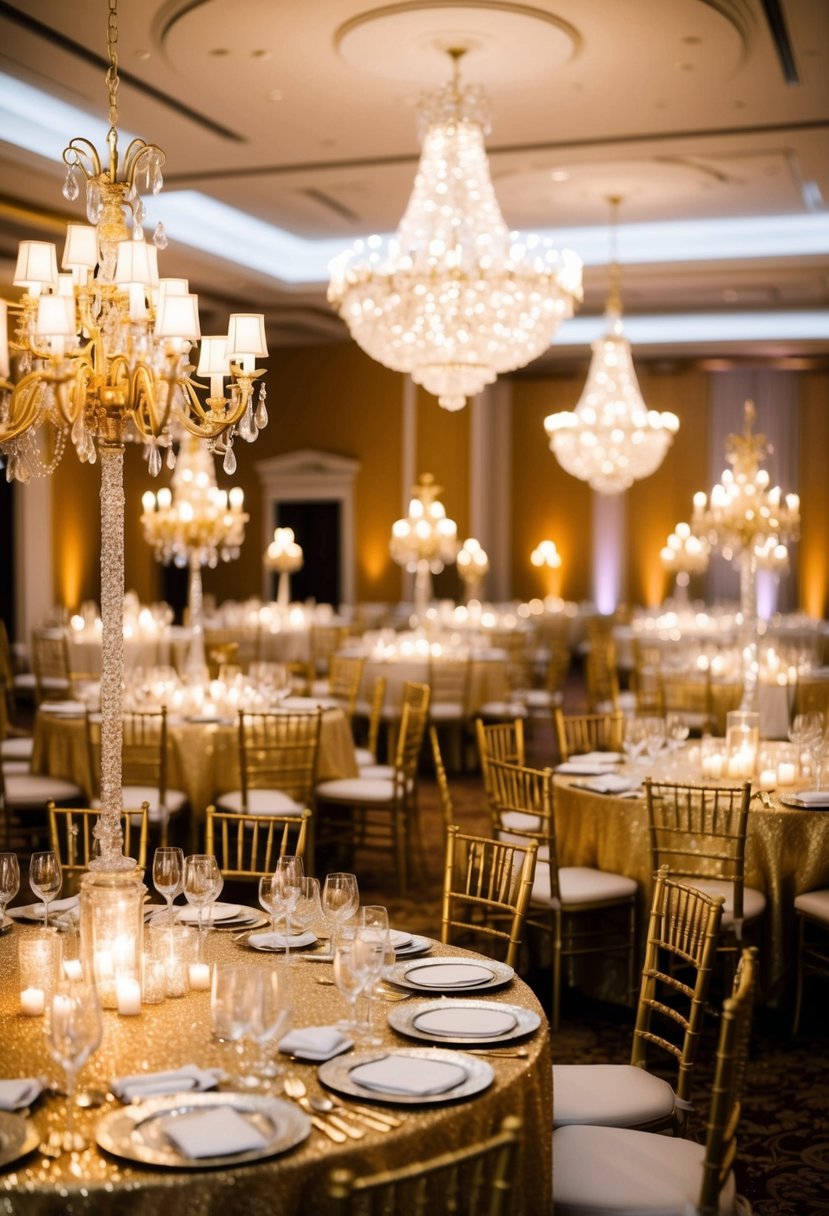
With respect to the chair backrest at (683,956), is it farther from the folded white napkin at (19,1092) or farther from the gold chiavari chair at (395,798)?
the gold chiavari chair at (395,798)

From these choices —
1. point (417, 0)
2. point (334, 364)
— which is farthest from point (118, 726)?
point (334, 364)

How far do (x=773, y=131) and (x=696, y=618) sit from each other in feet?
22.0

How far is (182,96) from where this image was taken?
849cm

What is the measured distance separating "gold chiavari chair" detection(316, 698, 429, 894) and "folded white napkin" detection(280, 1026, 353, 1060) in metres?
4.26

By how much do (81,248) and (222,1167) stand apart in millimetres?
2416

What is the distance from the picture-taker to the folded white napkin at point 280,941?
11.2 feet

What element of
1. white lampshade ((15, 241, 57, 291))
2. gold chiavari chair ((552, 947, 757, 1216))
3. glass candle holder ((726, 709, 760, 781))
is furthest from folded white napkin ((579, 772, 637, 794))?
white lampshade ((15, 241, 57, 291))

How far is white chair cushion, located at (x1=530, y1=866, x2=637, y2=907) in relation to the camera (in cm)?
527

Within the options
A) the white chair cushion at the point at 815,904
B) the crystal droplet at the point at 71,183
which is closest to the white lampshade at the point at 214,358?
the crystal droplet at the point at 71,183

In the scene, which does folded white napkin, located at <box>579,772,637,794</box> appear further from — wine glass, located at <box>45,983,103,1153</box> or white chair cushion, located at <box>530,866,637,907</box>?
wine glass, located at <box>45,983,103,1153</box>

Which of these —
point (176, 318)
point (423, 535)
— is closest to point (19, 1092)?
point (176, 318)

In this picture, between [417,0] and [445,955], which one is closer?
[445,955]

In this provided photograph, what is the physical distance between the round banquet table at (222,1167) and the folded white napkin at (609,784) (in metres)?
2.51

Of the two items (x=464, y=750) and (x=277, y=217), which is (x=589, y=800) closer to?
(x=464, y=750)
